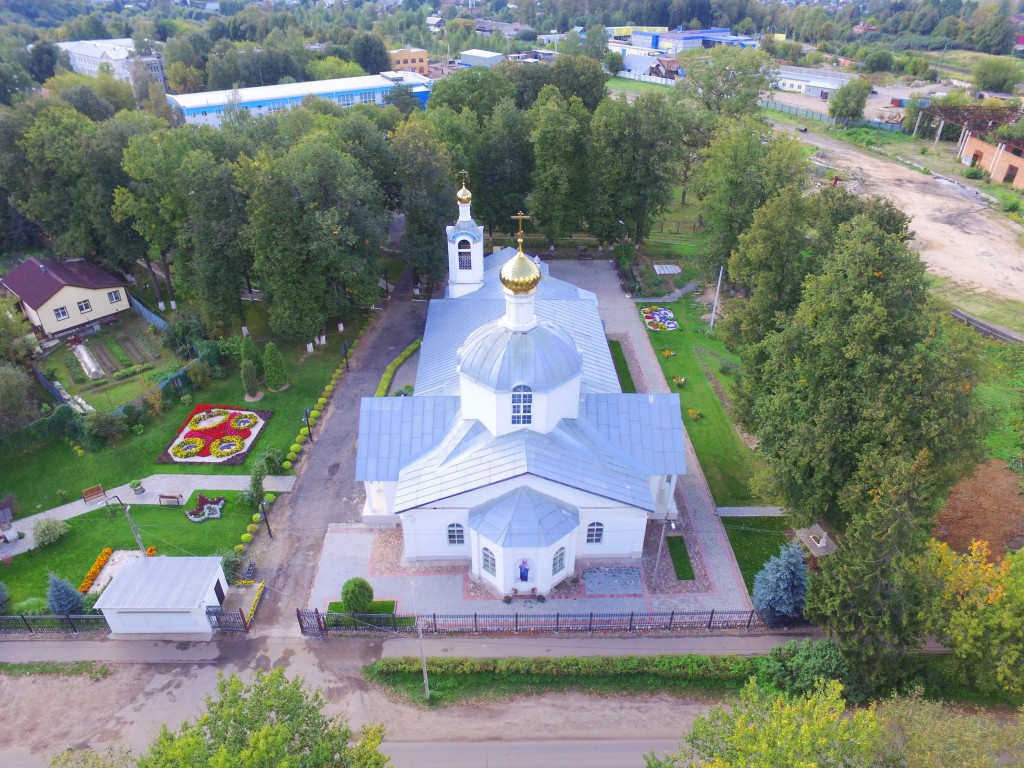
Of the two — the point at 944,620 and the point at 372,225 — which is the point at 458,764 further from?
the point at 372,225

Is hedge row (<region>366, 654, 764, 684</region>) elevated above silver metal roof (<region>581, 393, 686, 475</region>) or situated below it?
below

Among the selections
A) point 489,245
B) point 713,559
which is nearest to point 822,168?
point 489,245

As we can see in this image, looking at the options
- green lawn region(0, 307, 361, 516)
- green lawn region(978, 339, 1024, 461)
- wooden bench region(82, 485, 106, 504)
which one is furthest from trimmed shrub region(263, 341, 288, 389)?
green lawn region(978, 339, 1024, 461)

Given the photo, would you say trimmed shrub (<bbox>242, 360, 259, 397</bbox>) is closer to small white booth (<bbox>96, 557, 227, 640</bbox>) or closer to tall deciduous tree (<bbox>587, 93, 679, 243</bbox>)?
small white booth (<bbox>96, 557, 227, 640</bbox>)

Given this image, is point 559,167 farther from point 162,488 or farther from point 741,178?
point 162,488

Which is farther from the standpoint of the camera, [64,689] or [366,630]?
[366,630]

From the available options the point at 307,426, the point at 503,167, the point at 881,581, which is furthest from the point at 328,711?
the point at 503,167
